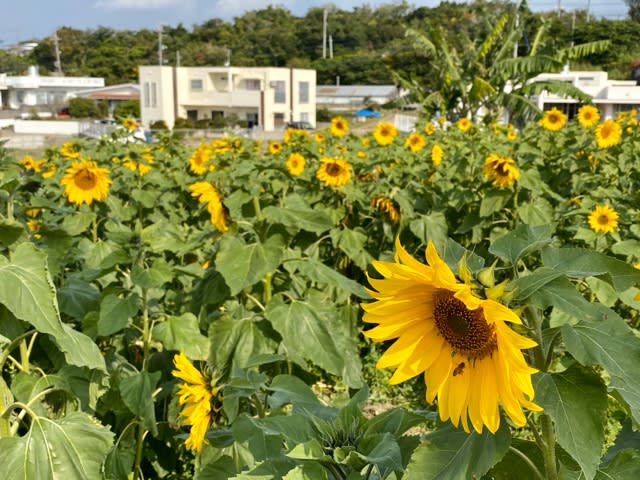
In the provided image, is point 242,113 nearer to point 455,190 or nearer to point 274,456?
point 455,190

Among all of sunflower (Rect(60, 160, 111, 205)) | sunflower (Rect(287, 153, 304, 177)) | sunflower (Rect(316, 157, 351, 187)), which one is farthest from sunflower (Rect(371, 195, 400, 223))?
sunflower (Rect(60, 160, 111, 205))

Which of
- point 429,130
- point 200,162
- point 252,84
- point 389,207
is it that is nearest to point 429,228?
point 389,207

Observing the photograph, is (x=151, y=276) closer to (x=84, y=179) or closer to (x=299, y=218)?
(x=299, y=218)

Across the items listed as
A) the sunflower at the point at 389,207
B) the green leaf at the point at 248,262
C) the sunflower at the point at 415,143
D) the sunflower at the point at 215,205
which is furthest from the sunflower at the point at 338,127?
the green leaf at the point at 248,262

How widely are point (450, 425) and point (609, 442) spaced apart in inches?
93.3

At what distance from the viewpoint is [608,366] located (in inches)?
35.9

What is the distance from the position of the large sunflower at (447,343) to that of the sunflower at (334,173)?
133 inches

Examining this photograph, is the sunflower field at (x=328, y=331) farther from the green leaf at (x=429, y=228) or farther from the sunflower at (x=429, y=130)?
the sunflower at (x=429, y=130)

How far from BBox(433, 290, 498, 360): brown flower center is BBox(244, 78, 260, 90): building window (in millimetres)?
42286

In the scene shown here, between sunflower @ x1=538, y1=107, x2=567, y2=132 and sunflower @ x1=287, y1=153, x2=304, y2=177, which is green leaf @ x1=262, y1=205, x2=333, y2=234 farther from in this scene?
sunflower @ x1=538, y1=107, x2=567, y2=132

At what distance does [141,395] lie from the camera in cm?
203

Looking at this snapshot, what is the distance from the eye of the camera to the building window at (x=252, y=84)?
1668 inches

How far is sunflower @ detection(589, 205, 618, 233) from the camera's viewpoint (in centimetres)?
376

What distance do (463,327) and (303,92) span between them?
131 feet
